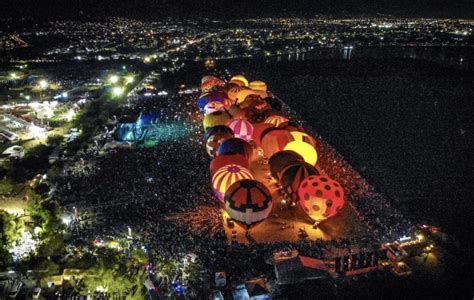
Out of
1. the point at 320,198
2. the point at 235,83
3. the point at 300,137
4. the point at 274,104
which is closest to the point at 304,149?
the point at 300,137

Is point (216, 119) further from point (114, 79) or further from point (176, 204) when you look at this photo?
point (114, 79)

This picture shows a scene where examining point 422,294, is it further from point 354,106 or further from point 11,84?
point 11,84

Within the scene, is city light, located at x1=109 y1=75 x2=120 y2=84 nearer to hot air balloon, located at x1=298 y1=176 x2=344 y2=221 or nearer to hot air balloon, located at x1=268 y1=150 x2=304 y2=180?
hot air balloon, located at x1=268 y1=150 x2=304 y2=180

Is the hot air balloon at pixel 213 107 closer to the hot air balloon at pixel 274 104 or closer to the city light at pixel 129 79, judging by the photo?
the hot air balloon at pixel 274 104

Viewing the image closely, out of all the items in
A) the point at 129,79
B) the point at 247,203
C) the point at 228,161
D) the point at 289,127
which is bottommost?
the point at 129,79

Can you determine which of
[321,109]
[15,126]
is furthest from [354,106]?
[15,126]

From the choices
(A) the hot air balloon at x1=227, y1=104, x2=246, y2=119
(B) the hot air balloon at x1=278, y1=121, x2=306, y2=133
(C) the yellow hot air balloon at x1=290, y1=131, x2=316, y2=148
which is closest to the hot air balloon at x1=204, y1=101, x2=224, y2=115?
(A) the hot air balloon at x1=227, y1=104, x2=246, y2=119
